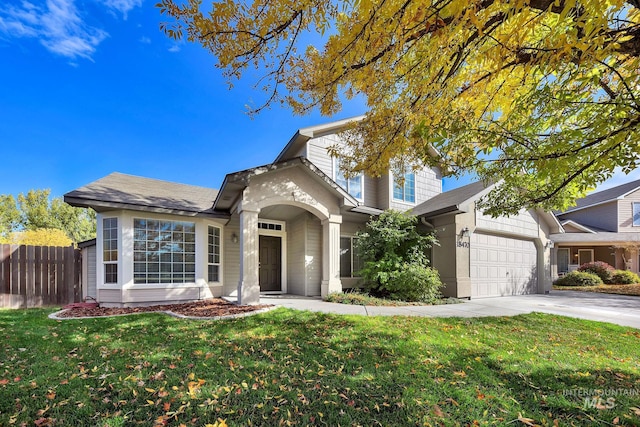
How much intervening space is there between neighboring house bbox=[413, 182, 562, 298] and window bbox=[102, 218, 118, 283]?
→ 10239mm

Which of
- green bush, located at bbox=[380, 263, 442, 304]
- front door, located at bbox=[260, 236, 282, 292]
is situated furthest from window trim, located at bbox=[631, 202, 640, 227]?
front door, located at bbox=[260, 236, 282, 292]

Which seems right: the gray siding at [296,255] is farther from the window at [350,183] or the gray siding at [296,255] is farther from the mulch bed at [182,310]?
the mulch bed at [182,310]

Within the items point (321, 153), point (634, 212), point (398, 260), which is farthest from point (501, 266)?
point (634, 212)

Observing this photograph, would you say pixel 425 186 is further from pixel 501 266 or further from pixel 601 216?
pixel 601 216

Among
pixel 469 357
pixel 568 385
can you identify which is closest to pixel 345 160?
pixel 469 357

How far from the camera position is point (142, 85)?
39.4 ft

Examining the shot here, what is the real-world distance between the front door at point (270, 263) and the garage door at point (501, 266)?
739 cm

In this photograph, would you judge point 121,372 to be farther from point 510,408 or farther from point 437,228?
point 437,228

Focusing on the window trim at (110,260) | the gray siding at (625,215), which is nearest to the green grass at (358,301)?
the window trim at (110,260)

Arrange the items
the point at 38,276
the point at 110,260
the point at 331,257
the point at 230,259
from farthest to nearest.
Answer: the point at 230,259 → the point at 331,257 → the point at 38,276 → the point at 110,260

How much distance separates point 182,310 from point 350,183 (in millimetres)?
8081

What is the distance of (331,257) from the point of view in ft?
32.4

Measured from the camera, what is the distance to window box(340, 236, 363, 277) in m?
11.8

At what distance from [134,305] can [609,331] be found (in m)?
11.6
